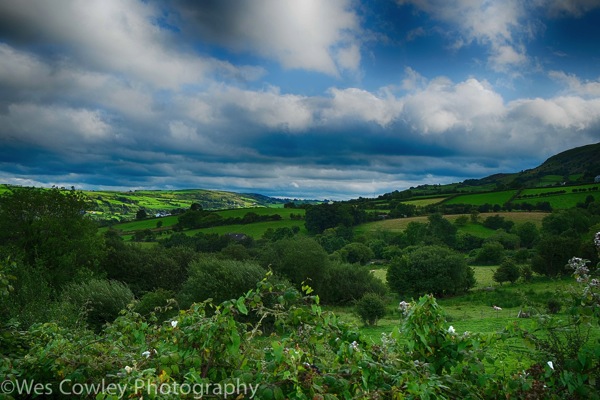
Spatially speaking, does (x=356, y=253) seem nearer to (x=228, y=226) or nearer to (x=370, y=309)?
(x=228, y=226)

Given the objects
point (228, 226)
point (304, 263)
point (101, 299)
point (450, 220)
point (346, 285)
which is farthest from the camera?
point (228, 226)

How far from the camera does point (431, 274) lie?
50438 mm

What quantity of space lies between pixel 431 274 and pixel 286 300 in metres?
→ 50.5

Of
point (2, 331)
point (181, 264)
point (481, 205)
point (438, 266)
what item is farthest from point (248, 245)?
point (2, 331)

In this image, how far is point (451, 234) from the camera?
297ft

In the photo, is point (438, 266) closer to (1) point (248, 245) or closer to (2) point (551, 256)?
(2) point (551, 256)

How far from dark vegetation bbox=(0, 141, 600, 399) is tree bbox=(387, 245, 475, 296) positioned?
0.66 feet

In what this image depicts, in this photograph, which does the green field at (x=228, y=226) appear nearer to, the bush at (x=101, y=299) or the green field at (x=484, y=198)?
the green field at (x=484, y=198)

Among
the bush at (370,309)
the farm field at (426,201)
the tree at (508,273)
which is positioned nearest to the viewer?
the bush at (370,309)

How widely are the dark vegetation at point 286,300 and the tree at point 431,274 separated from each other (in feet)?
0.66

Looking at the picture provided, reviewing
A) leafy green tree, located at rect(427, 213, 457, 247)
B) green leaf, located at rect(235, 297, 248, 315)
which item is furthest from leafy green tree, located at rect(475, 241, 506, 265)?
green leaf, located at rect(235, 297, 248, 315)

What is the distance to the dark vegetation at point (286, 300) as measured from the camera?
3408mm

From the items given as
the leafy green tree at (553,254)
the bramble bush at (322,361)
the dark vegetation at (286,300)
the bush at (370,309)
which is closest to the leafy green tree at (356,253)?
the dark vegetation at (286,300)

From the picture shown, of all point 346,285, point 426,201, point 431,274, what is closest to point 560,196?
point 426,201
